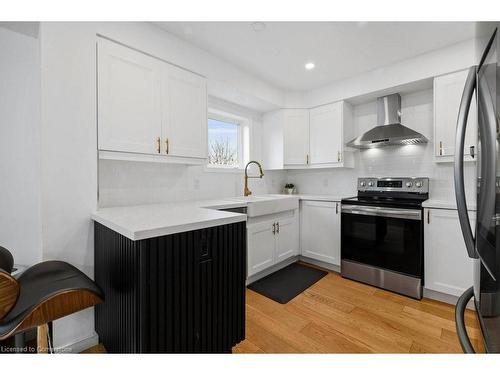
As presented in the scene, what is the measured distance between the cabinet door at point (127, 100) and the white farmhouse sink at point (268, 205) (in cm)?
105

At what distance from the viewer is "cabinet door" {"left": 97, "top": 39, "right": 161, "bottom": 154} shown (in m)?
1.64

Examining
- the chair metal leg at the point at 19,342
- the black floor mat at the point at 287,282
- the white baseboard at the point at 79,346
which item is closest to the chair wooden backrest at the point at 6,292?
the chair metal leg at the point at 19,342

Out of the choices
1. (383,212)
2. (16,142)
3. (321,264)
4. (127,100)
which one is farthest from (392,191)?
(16,142)

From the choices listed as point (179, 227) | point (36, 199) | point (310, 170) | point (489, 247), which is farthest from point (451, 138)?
point (36, 199)

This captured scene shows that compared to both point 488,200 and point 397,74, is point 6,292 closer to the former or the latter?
point 488,200

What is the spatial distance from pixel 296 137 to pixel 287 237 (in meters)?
1.42

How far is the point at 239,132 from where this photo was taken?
11.1 ft

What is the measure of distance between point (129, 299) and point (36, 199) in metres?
1.11

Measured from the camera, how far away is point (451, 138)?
89.4 inches

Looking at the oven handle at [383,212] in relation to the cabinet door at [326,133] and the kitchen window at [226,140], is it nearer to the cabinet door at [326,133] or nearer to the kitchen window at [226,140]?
the cabinet door at [326,133]

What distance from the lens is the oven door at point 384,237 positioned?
2213 millimetres

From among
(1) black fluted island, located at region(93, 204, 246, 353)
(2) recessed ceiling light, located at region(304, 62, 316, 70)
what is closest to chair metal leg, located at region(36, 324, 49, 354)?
(1) black fluted island, located at region(93, 204, 246, 353)

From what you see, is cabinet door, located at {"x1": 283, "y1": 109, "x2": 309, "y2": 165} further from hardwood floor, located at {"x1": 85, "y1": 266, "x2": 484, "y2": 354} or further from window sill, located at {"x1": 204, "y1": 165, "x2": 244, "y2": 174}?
hardwood floor, located at {"x1": 85, "y1": 266, "x2": 484, "y2": 354}

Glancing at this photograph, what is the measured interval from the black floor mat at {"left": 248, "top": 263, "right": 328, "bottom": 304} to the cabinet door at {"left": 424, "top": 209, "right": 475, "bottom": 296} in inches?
42.2
